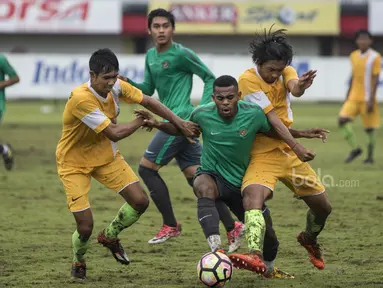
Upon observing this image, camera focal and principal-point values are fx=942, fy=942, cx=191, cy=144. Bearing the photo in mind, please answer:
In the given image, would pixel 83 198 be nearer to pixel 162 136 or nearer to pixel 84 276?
pixel 84 276

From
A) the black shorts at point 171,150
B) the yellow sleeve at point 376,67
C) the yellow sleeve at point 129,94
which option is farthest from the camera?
the yellow sleeve at point 376,67

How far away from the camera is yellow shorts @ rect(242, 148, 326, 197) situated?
25.3 feet

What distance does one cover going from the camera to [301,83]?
25.2ft

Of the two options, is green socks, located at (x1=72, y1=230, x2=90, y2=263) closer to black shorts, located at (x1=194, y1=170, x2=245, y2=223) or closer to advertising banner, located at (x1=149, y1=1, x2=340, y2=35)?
A: black shorts, located at (x1=194, y1=170, x2=245, y2=223)

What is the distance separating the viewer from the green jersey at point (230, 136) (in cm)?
759

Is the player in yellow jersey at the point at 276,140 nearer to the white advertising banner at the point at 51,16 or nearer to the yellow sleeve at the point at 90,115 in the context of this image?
the yellow sleeve at the point at 90,115

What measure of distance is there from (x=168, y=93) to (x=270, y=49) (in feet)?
8.37

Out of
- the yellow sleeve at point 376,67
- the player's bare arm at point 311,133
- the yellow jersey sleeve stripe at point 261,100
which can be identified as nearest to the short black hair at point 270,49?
the yellow jersey sleeve stripe at point 261,100

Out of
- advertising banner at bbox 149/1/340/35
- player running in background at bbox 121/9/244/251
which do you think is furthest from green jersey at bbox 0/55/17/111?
advertising banner at bbox 149/1/340/35

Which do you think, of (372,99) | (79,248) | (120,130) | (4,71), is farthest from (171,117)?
(372,99)

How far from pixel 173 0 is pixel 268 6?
4587mm

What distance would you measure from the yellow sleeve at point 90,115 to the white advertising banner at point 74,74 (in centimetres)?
2399

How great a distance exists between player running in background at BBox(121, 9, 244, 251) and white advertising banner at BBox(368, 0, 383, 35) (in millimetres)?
35979

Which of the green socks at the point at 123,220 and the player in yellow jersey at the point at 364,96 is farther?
the player in yellow jersey at the point at 364,96
